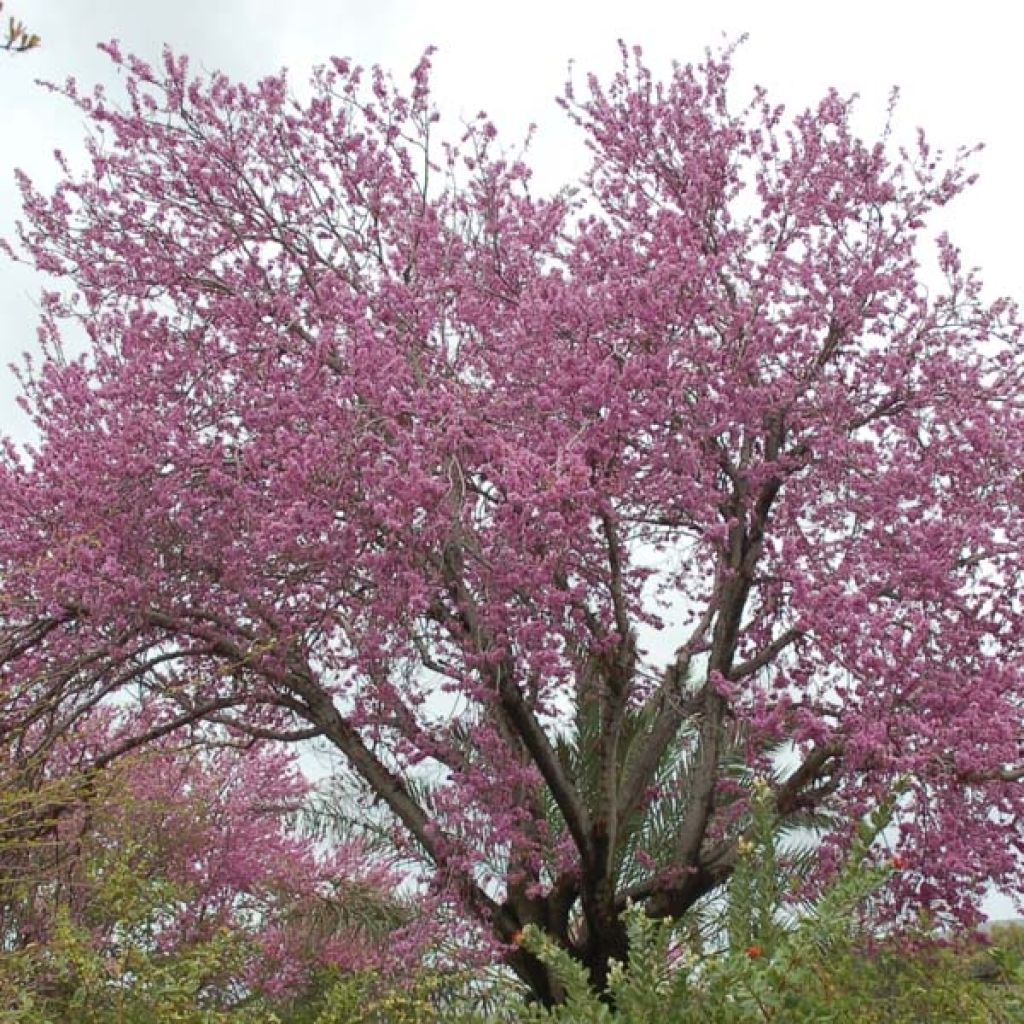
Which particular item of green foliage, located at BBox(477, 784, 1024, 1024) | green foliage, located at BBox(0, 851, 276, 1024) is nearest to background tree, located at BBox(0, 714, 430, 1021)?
green foliage, located at BBox(0, 851, 276, 1024)

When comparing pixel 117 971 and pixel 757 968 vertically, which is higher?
pixel 117 971

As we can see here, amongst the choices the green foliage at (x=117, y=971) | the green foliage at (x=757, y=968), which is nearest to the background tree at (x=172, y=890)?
the green foliage at (x=117, y=971)

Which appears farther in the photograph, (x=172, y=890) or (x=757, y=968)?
(x=172, y=890)

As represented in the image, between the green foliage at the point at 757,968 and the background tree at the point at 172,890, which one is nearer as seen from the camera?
the green foliage at the point at 757,968

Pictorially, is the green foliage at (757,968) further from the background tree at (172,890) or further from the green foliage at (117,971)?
the green foliage at (117,971)

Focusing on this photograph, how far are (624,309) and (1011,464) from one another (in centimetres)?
311

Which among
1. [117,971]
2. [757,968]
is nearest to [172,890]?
[117,971]

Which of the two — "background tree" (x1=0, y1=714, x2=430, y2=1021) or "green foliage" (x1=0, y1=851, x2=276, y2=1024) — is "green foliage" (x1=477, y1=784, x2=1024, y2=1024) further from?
"green foliage" (x1=0, y1=851, x2=276, y2=1024)

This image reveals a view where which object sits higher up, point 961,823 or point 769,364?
point 769,364

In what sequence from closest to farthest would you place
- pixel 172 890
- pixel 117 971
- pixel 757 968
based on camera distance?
1. pixel 757 968
2. pixel 117 971
3. pixel 172 890

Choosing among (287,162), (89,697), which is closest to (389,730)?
(89,697)

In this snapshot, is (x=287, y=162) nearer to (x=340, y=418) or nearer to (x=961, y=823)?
(x=340, y=418)

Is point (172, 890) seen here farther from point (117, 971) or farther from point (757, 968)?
point (757, 968)

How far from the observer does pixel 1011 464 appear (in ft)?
30.5
